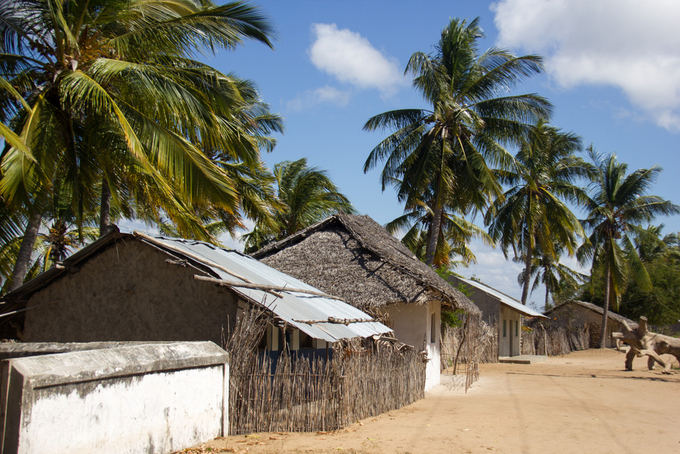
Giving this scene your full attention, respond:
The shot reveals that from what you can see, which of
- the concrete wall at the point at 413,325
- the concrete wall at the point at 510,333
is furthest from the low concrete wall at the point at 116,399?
the concrete wall at the point at 510,333

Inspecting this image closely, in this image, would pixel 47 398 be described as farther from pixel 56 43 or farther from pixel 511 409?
pixel 511 409

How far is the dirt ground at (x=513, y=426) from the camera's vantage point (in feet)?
26.2

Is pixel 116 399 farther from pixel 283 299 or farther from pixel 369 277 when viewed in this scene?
pixel 369 277

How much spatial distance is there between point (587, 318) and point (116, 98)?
3528 centimetres

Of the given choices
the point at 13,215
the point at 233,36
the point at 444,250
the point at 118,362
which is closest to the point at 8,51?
the point at 13,215

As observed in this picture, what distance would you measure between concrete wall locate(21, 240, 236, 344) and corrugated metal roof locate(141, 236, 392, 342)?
421 millimetres

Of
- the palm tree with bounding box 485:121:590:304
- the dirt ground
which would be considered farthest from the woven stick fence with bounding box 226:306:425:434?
the palm tree with bounding box 485:121:590:304

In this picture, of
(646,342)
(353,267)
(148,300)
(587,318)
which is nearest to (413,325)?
(353,267)

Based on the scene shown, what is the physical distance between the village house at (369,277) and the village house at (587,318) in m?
22.5

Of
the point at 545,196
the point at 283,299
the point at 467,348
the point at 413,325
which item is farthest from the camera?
the point at 545,196

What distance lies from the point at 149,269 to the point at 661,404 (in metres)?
10.8

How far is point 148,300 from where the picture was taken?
9859 mm

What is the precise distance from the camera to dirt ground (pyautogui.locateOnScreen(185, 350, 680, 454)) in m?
7.99

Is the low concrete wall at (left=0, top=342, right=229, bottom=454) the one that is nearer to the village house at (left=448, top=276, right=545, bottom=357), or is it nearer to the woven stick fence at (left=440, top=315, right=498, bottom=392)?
the woven stick fence at (left=440, top=315, right=498, bottom=392)
